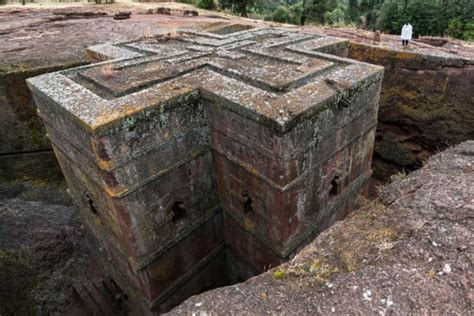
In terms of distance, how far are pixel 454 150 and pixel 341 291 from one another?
291 cm

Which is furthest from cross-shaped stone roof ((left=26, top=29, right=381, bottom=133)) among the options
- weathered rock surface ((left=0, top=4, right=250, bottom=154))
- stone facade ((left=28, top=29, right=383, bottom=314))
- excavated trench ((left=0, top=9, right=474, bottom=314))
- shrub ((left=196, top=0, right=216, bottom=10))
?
shrub ((left=196, top=0, right=216, bottom=10))

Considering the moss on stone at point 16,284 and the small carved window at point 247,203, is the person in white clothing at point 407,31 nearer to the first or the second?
the small carved window at point 247,203

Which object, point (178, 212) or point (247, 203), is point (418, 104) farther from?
point (178, 212)

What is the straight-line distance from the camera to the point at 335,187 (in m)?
5.83

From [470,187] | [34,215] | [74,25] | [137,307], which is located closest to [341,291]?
[470,187]

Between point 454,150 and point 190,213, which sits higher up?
point 454,150

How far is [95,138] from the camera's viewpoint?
3908 millimetres

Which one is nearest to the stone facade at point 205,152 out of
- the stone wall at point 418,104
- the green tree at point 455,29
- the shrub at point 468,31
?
the stone wall at point 418,104

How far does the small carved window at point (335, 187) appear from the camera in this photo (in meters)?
5.74

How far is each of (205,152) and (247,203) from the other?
1090mm

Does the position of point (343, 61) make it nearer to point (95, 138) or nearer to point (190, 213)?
point (190, 213)

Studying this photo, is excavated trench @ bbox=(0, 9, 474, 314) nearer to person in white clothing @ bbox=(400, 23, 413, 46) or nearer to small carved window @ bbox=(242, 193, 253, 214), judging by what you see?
person in white clothing @ bbox=(400, 23, 413, 46)

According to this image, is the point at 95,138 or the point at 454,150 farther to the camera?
the point at 454,150

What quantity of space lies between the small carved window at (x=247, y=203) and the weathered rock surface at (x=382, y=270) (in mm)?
2250
